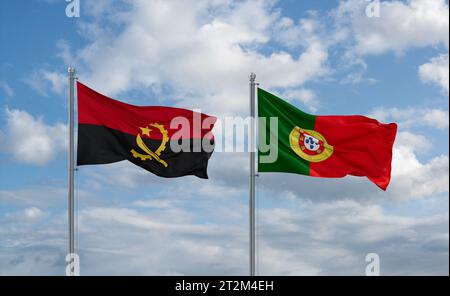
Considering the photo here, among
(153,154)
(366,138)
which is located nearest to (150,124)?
(153,154)

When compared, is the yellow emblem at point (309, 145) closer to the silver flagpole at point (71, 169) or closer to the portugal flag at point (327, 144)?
the portugal flag at point (327, 144)

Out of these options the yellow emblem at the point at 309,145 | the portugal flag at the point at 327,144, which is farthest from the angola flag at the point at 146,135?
the yellow emblem at the point at 309,145

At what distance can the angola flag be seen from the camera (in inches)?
865

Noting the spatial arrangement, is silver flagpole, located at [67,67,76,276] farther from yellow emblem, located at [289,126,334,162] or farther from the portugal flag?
yellow emblem, located at [289,126,334,162]

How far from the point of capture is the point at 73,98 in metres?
21.8

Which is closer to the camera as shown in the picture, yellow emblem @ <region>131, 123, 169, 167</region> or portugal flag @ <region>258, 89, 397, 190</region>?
yellow emblem @ <region>131, 123, 169, 167</region>

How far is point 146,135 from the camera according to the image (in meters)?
22.4

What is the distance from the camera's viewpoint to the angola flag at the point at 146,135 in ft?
72.1

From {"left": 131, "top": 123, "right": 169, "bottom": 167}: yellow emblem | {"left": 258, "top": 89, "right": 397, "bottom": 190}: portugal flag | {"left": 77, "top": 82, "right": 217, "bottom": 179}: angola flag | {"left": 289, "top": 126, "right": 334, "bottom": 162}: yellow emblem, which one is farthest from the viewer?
{"left": 289, "top": 126, "right": 334, "bottom": 162}: yellow emblem

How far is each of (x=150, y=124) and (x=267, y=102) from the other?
4038 millimetres

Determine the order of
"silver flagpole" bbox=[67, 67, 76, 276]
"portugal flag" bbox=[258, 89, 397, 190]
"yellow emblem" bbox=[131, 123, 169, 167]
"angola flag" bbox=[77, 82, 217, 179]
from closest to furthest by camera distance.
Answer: "silver flagpole" bbox=[67, 67, 76, 276] → "angola flag" bbox=[77, 82, 217, 179] → "yellow emblem" bbox=[131, 123, 169, 167] → "portugal flag" bbox=[258, 89, 397, 190]

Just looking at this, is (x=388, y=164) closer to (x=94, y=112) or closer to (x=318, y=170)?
(x=318, y=170)

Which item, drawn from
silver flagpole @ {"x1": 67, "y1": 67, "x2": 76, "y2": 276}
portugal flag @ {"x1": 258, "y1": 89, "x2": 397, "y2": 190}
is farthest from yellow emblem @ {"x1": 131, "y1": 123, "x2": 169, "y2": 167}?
portugal flag @ {"x1": 258, "y1": 89, "x2": 397, "y2": 190}

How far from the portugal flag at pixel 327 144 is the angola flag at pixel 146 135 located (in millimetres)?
2173
